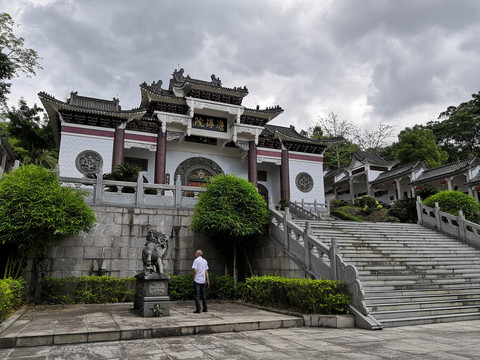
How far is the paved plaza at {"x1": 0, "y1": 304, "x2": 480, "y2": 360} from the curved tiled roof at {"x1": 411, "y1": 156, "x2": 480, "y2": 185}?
22816mm

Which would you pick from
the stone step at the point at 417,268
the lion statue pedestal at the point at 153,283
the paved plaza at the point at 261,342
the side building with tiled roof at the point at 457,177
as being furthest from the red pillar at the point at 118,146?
the side building with tiled roof at the point at 457,177

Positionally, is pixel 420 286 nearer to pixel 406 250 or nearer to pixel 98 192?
pixel 406 250

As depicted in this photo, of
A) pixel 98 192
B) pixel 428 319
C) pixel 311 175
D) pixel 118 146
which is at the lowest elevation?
pixel 428 319

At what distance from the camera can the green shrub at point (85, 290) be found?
10.1 metres

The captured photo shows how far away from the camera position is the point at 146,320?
717cm

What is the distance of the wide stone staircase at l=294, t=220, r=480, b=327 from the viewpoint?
7883 mm

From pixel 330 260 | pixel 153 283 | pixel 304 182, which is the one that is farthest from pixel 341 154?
pixel 153 283

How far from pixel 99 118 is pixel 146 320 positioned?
14.6 m

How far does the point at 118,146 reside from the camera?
19.1 m

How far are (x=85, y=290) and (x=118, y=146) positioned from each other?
34.1 feet

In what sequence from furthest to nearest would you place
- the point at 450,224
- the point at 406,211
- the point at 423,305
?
the point at 406,211 < the point at 450,224 < the point at 423,305

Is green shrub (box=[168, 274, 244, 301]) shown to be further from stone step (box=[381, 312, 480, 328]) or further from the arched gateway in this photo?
the arched gateway

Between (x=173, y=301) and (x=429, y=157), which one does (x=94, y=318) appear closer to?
(x=173, y=301)

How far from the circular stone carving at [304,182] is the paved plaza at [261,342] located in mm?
16409
